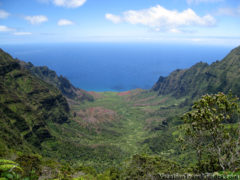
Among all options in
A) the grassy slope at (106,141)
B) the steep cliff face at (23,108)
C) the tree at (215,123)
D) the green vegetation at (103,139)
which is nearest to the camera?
the tree at (215,123)

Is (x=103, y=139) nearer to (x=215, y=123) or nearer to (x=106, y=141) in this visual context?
(x=106, y=141)

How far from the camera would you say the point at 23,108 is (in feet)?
362

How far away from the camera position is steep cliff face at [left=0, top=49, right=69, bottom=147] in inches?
3642

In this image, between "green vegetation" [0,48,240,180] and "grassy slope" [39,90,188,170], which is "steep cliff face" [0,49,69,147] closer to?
"green vegetation" [0,48,240,180]

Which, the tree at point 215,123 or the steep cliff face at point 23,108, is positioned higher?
the tree at point 215,123

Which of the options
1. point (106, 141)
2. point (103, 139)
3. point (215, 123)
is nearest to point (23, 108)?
point (106, 141)

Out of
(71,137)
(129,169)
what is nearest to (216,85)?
(71,137)

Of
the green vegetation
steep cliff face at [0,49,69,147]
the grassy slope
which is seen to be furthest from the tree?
the grassy slope

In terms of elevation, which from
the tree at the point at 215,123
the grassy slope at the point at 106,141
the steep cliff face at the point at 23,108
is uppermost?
the tree at the point at 215,123

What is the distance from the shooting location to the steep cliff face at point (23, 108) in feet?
303

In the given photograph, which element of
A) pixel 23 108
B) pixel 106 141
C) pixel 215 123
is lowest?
pixel 106 141

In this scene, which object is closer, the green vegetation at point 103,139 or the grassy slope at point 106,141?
the green vegetation at point 103,139

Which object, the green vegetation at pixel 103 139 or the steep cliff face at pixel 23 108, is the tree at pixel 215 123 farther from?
the steep cliff face at pixel 23 108

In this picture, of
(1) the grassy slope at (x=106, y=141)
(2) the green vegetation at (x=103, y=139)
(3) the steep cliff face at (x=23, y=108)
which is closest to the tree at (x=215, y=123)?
(2) the green vegetation at (x=103, y=139)
